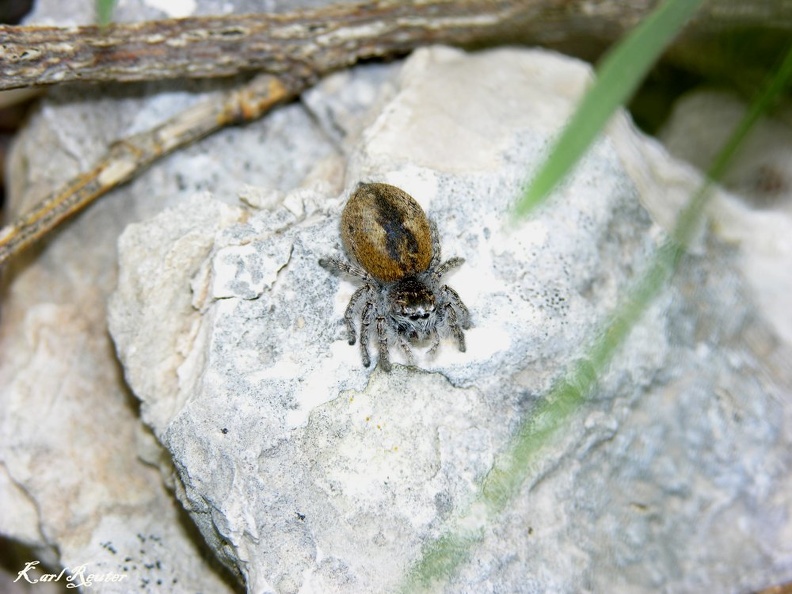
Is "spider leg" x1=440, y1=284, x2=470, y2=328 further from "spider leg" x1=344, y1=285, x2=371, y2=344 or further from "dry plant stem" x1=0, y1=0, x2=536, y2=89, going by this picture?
"dry plant stem" x1=0, y1=0, x2=536, y2=89

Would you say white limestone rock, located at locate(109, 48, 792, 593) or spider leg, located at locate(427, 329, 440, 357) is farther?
spider leg, located at locate(427, 329, 440, 357)

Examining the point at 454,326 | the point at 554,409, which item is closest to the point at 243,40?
the point at 454,326

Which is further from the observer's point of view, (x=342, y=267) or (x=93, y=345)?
(x=93, y=345)

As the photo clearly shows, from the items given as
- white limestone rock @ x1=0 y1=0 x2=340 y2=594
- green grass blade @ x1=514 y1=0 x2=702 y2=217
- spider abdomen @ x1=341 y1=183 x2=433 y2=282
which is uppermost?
green grass blade @ x1=514 y1=0 x2=702 y2=217

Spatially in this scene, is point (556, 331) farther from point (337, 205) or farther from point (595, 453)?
point (337, 205)

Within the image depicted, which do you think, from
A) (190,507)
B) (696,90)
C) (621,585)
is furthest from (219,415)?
(696,90)

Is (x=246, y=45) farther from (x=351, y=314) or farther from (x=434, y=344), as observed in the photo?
(x=434, y=344)

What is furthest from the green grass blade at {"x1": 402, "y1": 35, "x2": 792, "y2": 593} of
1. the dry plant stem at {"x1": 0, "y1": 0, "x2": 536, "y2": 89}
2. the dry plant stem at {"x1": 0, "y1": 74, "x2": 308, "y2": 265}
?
the dry plant stem at {"x1": 0, "y1": 74, "x2": 308, "y2": 265}

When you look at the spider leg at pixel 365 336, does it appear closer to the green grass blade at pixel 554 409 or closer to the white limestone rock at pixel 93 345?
the green grass blade at pixel 554 409
